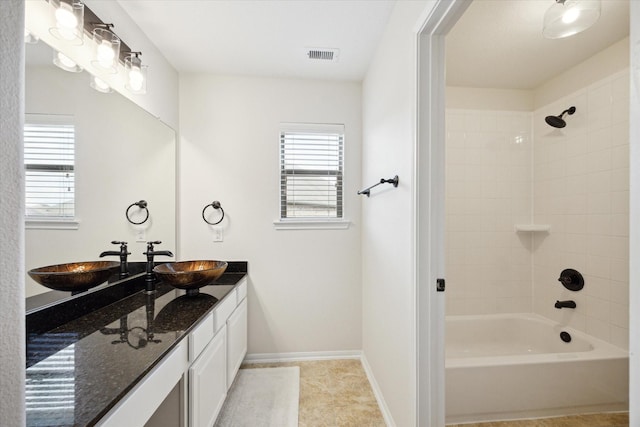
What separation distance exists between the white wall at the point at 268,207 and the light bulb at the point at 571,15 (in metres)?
1.53

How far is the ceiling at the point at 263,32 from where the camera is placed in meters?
1.76

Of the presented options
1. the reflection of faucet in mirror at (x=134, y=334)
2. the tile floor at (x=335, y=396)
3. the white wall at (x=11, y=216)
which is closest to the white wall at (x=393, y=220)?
the tile floor at (x=335, y=396)

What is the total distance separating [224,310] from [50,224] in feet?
3.34

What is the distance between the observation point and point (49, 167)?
1251 millimetres

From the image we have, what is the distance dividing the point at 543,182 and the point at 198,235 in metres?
3.23

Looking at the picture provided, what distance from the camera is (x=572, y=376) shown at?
72.0 inches

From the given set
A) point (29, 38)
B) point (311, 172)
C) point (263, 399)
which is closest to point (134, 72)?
point (29, 38)

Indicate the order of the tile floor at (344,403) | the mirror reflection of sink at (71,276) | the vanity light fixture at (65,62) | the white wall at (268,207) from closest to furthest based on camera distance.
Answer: the mirror reflection of sink at (71,276)
the vanity light fixture at (65,62)
the tile floor at (344,403)
the white wall at (268,207)

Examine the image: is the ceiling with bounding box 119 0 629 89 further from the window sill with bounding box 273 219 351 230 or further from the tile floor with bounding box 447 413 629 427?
the tile floor with bounding box 447 413 629 427

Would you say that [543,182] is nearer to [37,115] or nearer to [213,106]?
[213,106]

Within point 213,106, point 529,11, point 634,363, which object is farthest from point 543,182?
point 213,106

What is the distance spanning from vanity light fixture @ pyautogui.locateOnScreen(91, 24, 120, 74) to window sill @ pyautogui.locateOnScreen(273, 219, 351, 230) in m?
1.56

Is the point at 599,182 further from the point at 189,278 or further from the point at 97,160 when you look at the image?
the point at 97,160

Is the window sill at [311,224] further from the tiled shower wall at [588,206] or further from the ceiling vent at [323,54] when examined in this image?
the tiled shower wall at [588,206]
